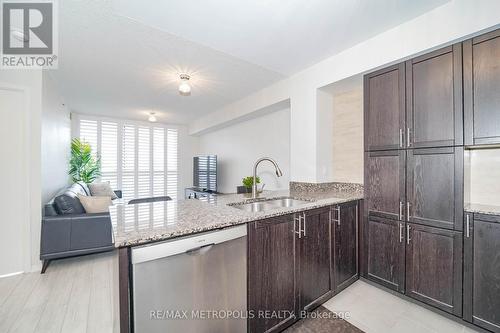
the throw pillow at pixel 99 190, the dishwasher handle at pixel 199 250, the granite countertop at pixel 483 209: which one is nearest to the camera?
the dishwasher handle at pixel 199 250

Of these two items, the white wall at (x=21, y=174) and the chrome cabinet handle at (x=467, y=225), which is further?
the white wall at (x=21, y=174)

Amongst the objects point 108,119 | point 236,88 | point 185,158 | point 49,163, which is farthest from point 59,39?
point 185,158

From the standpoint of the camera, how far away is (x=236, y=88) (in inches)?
137

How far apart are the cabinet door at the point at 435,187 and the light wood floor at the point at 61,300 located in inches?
93.3

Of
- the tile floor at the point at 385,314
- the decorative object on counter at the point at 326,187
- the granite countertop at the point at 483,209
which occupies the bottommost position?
the tile floor at the point at 385,314

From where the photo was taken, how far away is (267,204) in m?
2.21

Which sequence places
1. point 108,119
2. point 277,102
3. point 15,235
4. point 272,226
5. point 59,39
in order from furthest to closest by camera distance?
point 108,119 < point 277,102 < point 15,235 < point 59,39 < point 272,226

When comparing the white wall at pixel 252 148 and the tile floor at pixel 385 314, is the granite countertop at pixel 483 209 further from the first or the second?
the white wall at pixel 252 148

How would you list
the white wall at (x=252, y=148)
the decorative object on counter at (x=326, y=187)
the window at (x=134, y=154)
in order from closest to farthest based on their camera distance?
the decorative object on counter at (x=326, y=187) → the white wall at (x=252, y=148) → the window at (x=134, y=154)

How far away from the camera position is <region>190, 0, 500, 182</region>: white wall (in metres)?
1.58

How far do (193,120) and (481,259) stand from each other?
5817 mm

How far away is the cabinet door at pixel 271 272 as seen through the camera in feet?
4.52

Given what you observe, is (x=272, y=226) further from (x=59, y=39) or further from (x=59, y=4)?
(x=59, y=39)
